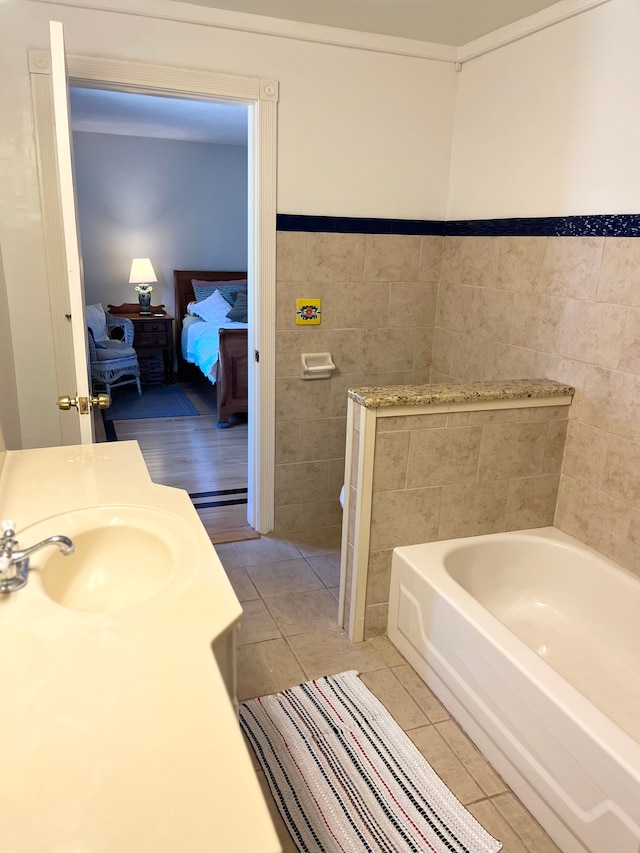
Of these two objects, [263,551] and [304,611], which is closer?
[304,611]

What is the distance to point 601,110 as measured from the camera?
2.30m

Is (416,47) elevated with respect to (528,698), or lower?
elevated

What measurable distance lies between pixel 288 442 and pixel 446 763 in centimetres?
170

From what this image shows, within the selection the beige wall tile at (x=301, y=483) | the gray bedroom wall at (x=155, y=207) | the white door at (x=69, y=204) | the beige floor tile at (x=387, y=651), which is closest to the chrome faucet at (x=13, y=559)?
the white door at (x=69, y=204)

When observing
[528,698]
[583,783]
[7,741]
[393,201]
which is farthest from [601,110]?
[7,741]

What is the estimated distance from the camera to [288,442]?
3.21 meters

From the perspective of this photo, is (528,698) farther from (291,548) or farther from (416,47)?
(416,47)

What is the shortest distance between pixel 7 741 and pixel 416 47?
10.4 ft

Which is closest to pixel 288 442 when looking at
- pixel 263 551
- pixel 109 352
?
pixel 263 551

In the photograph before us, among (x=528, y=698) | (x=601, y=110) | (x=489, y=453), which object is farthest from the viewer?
(x=489, y=453)

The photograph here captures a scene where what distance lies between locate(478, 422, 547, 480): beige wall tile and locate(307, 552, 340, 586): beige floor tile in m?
0.89

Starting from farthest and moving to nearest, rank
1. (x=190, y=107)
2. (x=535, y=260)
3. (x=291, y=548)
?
(x=190, y=107)
(x=291, y=548)
(x=535, y=260)

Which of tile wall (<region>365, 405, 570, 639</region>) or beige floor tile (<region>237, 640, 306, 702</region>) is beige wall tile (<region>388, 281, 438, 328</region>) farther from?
beige floor tile (<region>237, 640, 306, 702</region>)

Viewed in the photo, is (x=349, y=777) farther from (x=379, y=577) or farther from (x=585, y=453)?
(x=585, y=453)
